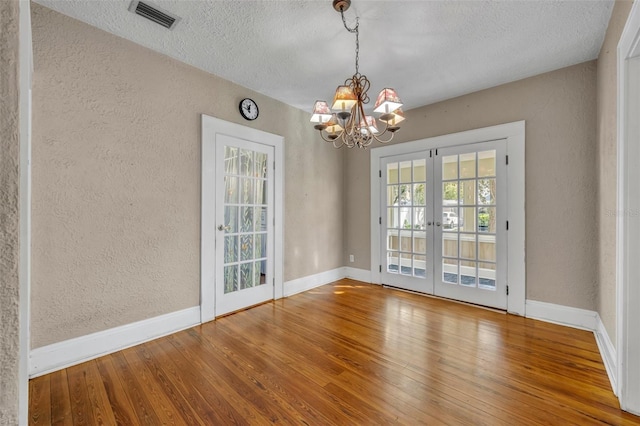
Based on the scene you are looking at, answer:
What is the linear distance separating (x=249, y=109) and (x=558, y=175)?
10.8ft

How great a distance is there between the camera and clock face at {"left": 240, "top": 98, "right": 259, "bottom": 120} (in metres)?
3.25

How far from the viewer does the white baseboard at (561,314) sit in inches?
106

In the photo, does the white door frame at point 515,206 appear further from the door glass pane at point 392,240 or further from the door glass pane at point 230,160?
the door glass pane at point 230,160

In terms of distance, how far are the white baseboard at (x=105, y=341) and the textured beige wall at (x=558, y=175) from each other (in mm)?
3540

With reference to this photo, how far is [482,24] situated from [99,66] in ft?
9.80

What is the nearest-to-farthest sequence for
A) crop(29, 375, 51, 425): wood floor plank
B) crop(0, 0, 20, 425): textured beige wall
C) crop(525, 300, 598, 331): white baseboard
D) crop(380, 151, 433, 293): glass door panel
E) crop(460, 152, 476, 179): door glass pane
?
crop(0, 0, 20, 425): textured beige wall, crop(29, 375, 51, 425): wood floor plank, crop(525, 300, 598, 331): white baseboard, crop(460, 152, 476, 179): door glass pane, crop(380, 151, 433, 293): glass door panel

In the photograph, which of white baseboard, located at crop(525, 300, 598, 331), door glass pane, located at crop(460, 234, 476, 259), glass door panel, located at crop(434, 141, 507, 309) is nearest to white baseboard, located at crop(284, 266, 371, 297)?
glass door panel, located at crop(434, 141, 507, 309)

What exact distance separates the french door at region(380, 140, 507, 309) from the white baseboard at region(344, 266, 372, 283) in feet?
0.99

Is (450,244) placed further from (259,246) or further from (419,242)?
(259,246)

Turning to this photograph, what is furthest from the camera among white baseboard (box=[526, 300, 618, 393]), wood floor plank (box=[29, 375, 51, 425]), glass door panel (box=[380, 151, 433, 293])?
glass door panel (box=[380, 151, 433, 293])

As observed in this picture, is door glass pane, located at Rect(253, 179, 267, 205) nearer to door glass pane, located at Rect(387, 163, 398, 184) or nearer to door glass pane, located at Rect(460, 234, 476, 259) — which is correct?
door glass pane, located at Rect(387, 163, 398, 184)

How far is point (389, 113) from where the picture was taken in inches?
83.5

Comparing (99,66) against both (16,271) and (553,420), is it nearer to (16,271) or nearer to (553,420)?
(16,271)

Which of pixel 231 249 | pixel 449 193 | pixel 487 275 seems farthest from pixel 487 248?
pixel 231 249
